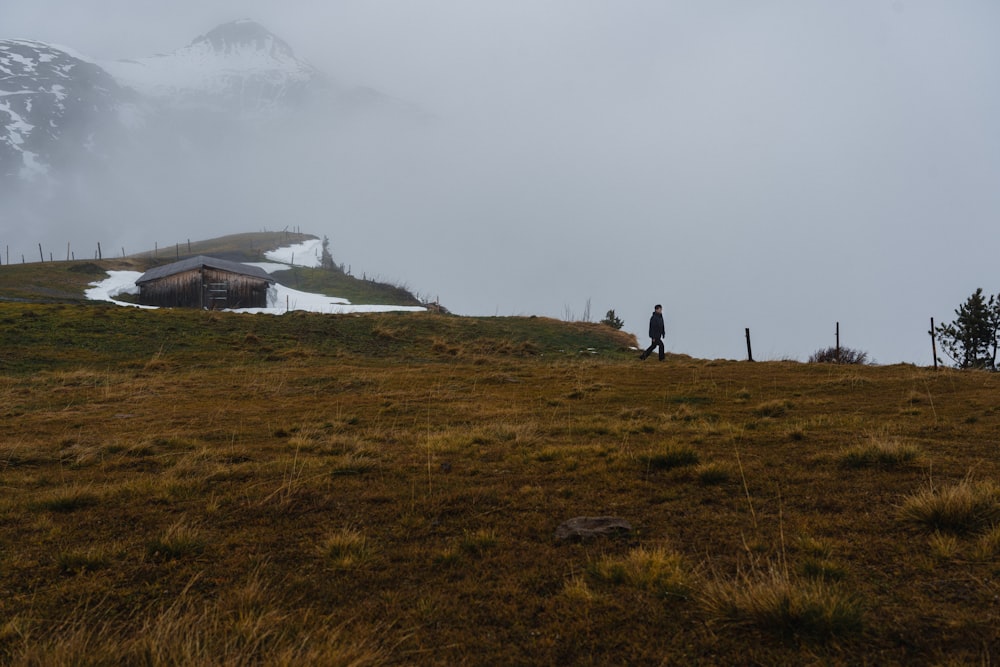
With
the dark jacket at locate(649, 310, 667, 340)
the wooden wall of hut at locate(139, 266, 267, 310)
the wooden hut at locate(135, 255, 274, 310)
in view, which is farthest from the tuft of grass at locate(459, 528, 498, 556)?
the wooden wall of hut at locate(139, 266, 267, 310)

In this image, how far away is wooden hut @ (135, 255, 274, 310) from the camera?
50156mm

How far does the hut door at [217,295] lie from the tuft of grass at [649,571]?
5350cm

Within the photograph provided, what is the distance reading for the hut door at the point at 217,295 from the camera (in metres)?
50.4

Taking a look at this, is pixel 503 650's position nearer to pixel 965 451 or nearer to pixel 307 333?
pixel 965 451

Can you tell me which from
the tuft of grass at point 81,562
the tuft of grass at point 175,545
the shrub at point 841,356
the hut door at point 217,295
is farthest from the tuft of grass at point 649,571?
the hut door at point 217,295

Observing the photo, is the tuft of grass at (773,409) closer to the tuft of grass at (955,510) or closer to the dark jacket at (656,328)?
the tuft of grass at (955,510)

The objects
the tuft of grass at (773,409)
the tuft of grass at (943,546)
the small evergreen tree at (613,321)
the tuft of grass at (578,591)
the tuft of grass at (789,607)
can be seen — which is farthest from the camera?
the small evergreen tree at (613,321)

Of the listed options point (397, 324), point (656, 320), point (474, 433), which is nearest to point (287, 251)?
point (397, 324)

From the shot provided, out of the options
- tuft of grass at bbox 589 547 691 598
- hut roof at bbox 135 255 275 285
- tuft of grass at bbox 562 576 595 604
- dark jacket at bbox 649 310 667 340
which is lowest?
tuft of grass at bbox 562 576 595 604

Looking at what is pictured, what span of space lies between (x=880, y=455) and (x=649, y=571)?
4.00 meters

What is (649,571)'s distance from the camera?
3848mm

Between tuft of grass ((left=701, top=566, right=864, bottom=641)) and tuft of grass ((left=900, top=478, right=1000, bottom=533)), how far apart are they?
5.25 ft

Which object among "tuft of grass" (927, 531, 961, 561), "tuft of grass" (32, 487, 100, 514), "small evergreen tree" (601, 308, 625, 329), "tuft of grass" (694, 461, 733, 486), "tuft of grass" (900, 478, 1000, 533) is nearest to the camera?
"tuft of grass" (927, 531, 961, 561)

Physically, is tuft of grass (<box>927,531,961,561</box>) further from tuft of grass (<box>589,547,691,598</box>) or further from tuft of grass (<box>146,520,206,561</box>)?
tuft of grass (<box>146,520,206,561</box>)
